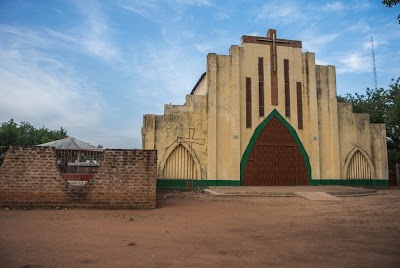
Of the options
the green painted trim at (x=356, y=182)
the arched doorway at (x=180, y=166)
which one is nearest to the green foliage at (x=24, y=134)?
the arched doorway at (x=180, y=166)

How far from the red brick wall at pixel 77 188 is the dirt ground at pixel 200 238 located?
0.52 metres

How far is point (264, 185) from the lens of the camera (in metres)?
17.6

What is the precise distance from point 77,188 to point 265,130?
11.2 metres

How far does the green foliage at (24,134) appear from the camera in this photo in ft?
115

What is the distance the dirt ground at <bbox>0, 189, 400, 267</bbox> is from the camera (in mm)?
4676

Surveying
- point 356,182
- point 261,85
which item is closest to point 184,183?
point 261,85

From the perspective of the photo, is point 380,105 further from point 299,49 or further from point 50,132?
point 50,132

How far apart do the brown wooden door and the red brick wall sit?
8489 millimetres

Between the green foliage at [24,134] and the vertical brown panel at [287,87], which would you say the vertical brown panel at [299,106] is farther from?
the green foliage at [24,134]

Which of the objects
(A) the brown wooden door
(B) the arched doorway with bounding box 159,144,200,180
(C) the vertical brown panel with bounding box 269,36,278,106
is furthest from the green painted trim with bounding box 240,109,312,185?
(B) the arched doorway with bounding box 159,144,200,180

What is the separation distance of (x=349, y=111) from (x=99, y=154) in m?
14.9

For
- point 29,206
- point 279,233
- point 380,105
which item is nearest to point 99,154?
point 29,206

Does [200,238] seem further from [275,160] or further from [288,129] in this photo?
[288,129]

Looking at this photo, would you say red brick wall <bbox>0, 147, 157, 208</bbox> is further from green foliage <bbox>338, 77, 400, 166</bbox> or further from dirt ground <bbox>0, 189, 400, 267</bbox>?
green foliage <bbox>338, 77, 400, 166</bbox>
